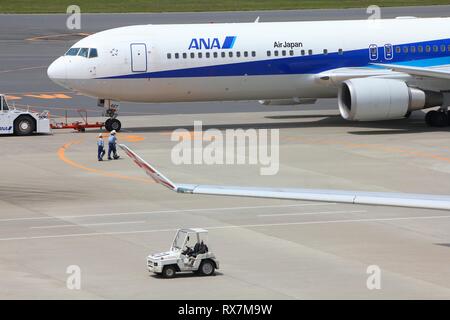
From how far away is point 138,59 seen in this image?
57344 millimetres

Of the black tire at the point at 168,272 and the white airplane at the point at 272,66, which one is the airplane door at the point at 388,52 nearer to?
the white airplane at the point at 272,66

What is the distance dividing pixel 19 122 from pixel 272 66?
1257cm

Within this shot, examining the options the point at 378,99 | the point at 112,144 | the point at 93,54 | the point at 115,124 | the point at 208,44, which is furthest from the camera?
the point at 115,124

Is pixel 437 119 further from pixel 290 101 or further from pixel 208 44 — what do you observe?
pixel 208 44

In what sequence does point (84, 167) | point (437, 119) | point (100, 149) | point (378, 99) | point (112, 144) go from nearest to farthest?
point (84, 167), point (100, 149), point (112, 144), point (378, 99), point (437, 119)

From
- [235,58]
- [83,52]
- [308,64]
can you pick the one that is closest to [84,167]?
[83,52]

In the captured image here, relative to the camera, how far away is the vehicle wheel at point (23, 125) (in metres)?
A: 57.4

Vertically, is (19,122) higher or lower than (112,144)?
higher

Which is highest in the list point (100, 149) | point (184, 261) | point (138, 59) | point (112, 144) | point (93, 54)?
point (93, 54)

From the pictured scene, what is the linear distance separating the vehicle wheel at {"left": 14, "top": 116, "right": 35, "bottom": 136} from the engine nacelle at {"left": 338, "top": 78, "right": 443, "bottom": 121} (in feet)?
49.7

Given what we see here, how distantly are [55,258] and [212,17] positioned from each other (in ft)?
228

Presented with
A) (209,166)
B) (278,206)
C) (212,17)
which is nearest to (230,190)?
(278,206)

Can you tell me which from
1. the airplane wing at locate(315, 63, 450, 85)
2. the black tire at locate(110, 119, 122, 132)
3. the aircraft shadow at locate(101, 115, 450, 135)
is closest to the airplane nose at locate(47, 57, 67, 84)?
the black tire at locate(110, 119, 122, 132)

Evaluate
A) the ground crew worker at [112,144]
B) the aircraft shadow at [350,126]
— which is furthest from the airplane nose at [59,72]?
the ground crew worker at [112,144]
